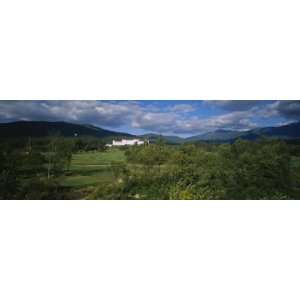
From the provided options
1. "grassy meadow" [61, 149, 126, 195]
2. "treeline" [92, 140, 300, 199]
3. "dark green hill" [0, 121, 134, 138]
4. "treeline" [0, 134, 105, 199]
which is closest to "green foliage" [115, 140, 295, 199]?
"treeline" [92, 140, 300, 199]

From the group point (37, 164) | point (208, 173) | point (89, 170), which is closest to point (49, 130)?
point (37, 164)

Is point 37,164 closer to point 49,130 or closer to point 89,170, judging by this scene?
point 49,130

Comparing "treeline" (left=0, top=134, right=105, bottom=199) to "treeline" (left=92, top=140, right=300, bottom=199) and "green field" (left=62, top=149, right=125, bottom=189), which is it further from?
"treeline" (left=92, top=140, right=300, bottom=199)

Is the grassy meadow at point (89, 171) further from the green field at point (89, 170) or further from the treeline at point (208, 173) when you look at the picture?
the treeline at point (208, 173)

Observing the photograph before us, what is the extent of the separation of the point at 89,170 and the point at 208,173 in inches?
76.7

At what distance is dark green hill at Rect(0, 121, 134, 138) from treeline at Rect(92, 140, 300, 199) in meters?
0.63

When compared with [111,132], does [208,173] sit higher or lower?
lower

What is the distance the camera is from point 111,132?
5594 millimetres

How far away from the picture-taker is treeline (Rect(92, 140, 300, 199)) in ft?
17.6
